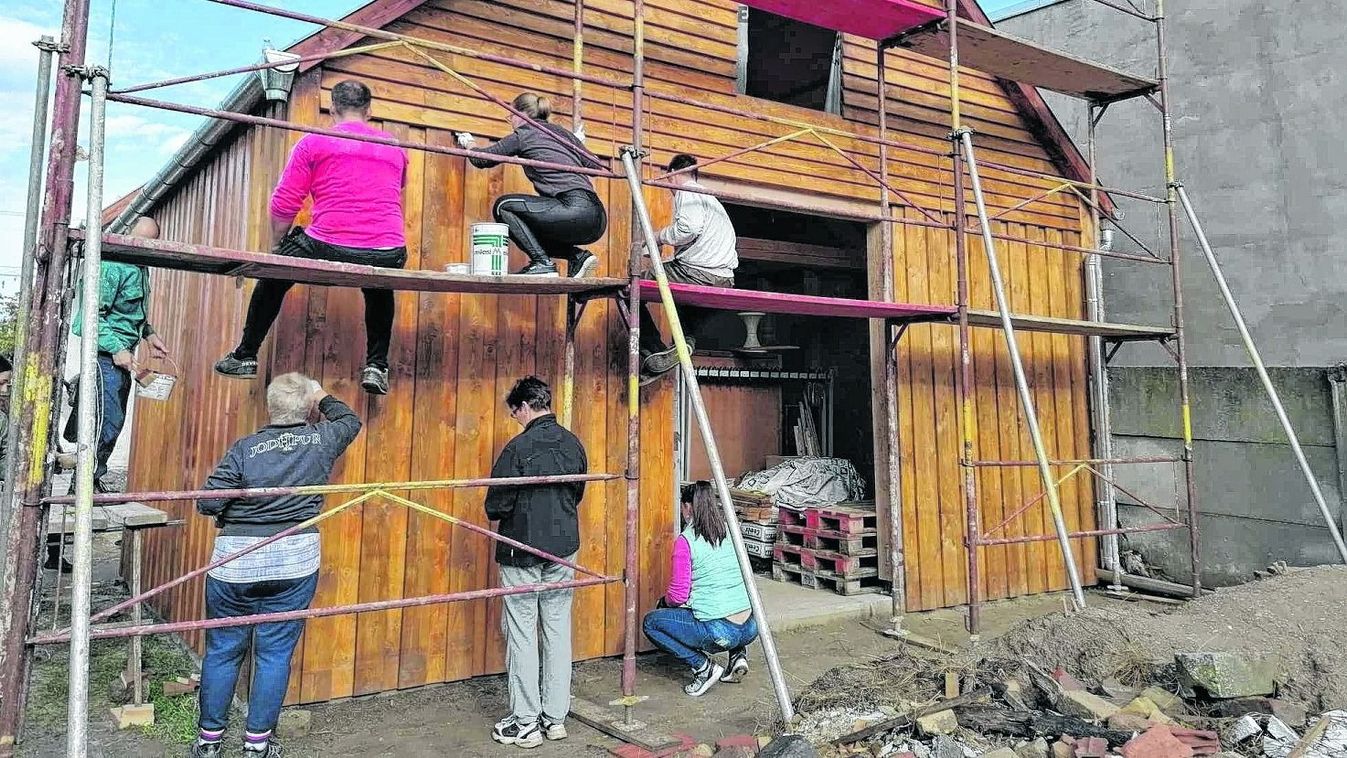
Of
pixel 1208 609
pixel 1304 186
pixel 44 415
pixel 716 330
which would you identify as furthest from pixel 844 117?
pixel 44 415

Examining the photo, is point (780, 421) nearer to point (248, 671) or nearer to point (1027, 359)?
point (1027, 359)

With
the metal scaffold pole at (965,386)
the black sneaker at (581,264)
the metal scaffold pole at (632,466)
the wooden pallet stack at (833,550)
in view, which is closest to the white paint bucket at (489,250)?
the black sneaker at (581,264)

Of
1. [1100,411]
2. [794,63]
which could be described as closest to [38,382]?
[794,63]

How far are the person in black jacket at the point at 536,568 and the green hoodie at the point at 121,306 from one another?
Answer: 108 inches

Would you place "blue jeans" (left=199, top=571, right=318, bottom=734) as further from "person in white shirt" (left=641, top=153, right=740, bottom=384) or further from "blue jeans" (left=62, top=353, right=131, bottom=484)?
"person in white shirt" (left=641, top=153, right=740, bottom=384)

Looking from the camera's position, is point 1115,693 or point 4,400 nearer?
point 1115,693

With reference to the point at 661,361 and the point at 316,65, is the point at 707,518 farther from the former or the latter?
the point at 316,65

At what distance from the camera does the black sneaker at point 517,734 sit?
436 centimetres

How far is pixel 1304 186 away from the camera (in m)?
8.99

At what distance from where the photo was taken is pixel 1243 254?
31.1ft

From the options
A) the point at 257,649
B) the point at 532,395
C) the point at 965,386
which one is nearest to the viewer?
the point at 257,649

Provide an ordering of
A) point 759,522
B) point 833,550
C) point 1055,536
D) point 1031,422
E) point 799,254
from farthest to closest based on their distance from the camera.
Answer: point 799,254 → point 759,522 → point 833,550 → point 1055,536 → point 1031,422

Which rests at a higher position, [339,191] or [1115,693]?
[339,191]

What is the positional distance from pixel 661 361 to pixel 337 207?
231 centimetres
